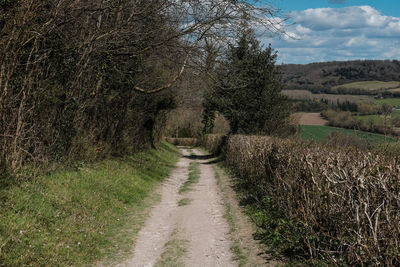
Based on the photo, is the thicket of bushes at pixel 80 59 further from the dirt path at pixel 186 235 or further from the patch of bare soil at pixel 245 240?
the patch of bare soil at pixel 245 240

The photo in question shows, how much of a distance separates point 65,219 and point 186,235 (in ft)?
8.22

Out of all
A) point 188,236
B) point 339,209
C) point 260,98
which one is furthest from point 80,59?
point 260,98

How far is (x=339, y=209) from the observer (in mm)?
5688

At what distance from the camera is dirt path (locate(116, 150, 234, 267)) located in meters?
6.71

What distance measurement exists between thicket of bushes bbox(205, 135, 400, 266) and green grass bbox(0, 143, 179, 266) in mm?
3201

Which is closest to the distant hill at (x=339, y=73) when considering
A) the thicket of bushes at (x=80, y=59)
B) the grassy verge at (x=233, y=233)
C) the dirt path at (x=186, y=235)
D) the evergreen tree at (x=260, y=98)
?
the evergreen tree at (x=260, y=98)

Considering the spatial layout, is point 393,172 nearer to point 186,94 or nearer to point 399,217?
point 399,217

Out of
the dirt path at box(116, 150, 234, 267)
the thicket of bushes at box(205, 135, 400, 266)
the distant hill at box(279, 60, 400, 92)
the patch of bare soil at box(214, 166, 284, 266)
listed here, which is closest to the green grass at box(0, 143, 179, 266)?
the dirt path at box(116, 150, 234, 267)

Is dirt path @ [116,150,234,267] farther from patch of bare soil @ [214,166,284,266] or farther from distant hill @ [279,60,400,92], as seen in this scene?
distant hill @ [279,60,400,92]

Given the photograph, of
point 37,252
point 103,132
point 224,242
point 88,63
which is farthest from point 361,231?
point 103,132

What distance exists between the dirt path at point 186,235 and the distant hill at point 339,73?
8317 cm

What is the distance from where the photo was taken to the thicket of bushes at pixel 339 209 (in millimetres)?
4664

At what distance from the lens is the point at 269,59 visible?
2850cm

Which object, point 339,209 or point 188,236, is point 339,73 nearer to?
point 188,236
